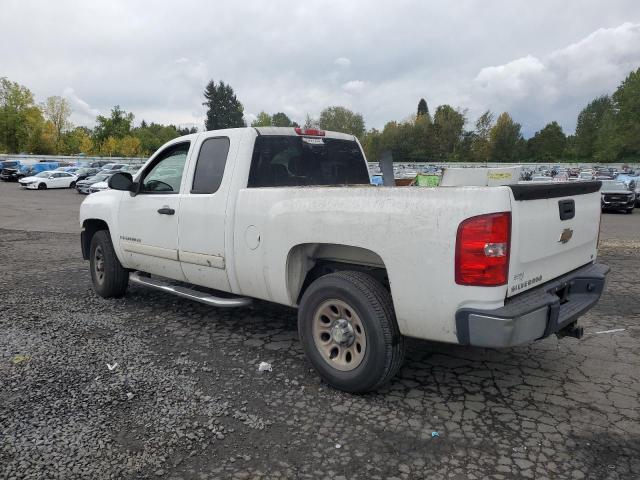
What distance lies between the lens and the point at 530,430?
3121 millimetres

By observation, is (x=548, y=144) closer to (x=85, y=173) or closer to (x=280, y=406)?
(x=85, y=173)

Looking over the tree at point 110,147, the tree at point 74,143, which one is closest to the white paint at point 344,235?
the tree at point 110,147

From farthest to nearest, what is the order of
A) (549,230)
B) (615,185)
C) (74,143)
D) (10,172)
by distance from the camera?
(74,143)
(10,172)
(615,185)
(549,230)

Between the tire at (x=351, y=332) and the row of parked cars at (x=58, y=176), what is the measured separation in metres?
23.5

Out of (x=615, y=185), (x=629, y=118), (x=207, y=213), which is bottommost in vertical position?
(x=615, y=185)

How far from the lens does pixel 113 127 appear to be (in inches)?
3150

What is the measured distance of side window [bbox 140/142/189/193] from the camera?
5057 mm

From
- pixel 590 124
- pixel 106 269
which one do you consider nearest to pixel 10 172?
pixel 106 269

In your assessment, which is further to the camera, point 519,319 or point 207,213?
point 207,213

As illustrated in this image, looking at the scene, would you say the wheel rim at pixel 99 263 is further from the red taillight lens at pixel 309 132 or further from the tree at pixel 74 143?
the tree at pixel 74 143

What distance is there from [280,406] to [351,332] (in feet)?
2.28

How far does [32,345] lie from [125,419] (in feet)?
6.18

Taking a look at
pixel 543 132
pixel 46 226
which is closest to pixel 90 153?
pixel 46 226

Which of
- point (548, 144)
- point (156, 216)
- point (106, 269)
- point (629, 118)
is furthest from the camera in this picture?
point (548, 144)
